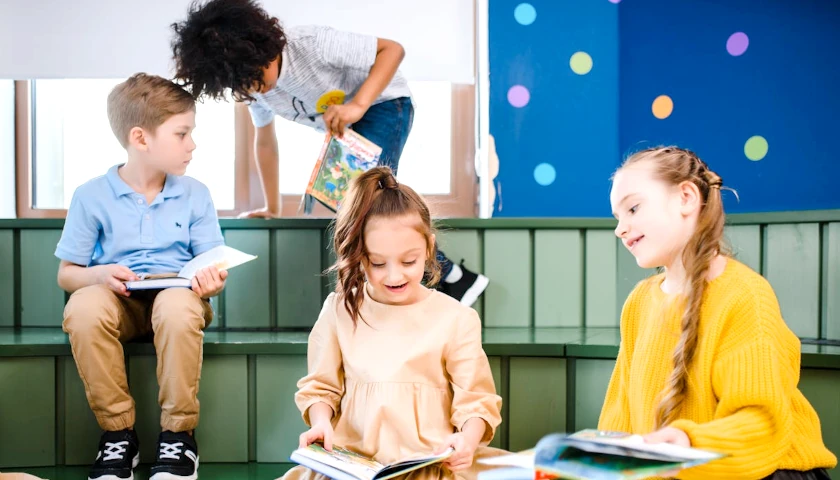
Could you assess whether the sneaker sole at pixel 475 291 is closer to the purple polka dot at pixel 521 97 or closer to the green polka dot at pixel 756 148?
the purple polka dot at pixel 521 97

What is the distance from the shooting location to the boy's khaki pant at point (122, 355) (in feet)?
5.53

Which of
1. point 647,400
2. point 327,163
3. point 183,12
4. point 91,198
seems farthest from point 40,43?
point 647,400

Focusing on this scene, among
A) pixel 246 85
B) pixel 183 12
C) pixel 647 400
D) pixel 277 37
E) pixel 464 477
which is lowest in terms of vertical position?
pixel 464 477

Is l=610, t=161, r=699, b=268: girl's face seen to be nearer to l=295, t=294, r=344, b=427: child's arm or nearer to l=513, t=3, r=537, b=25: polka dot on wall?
l=295, t=294, r=344, b=427: child's arm

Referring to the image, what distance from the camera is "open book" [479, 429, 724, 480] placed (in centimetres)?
87

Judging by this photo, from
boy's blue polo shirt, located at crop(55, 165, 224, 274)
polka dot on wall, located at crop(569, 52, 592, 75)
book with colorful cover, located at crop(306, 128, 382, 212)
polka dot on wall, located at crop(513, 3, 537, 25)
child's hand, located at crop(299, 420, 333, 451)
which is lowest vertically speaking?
child's hand, located at crop(299, 420, 333, 451)

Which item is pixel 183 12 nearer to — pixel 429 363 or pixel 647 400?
pixel 429 363

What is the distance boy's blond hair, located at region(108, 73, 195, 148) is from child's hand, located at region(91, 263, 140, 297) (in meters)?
0.31

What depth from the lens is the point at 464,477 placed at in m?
1.32

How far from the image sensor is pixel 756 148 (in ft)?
8.12

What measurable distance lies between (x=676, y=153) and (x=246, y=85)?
1145 mm

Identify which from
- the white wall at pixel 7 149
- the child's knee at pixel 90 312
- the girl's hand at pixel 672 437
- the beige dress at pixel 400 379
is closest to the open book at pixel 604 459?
the girl's hand at pixel 672 437

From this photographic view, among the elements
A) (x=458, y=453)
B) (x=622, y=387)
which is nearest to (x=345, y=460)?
(x=458, y=453)

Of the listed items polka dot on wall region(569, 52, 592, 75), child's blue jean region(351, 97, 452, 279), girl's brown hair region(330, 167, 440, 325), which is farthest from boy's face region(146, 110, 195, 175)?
polka dot on wall region(569, 52, 592, 75)
